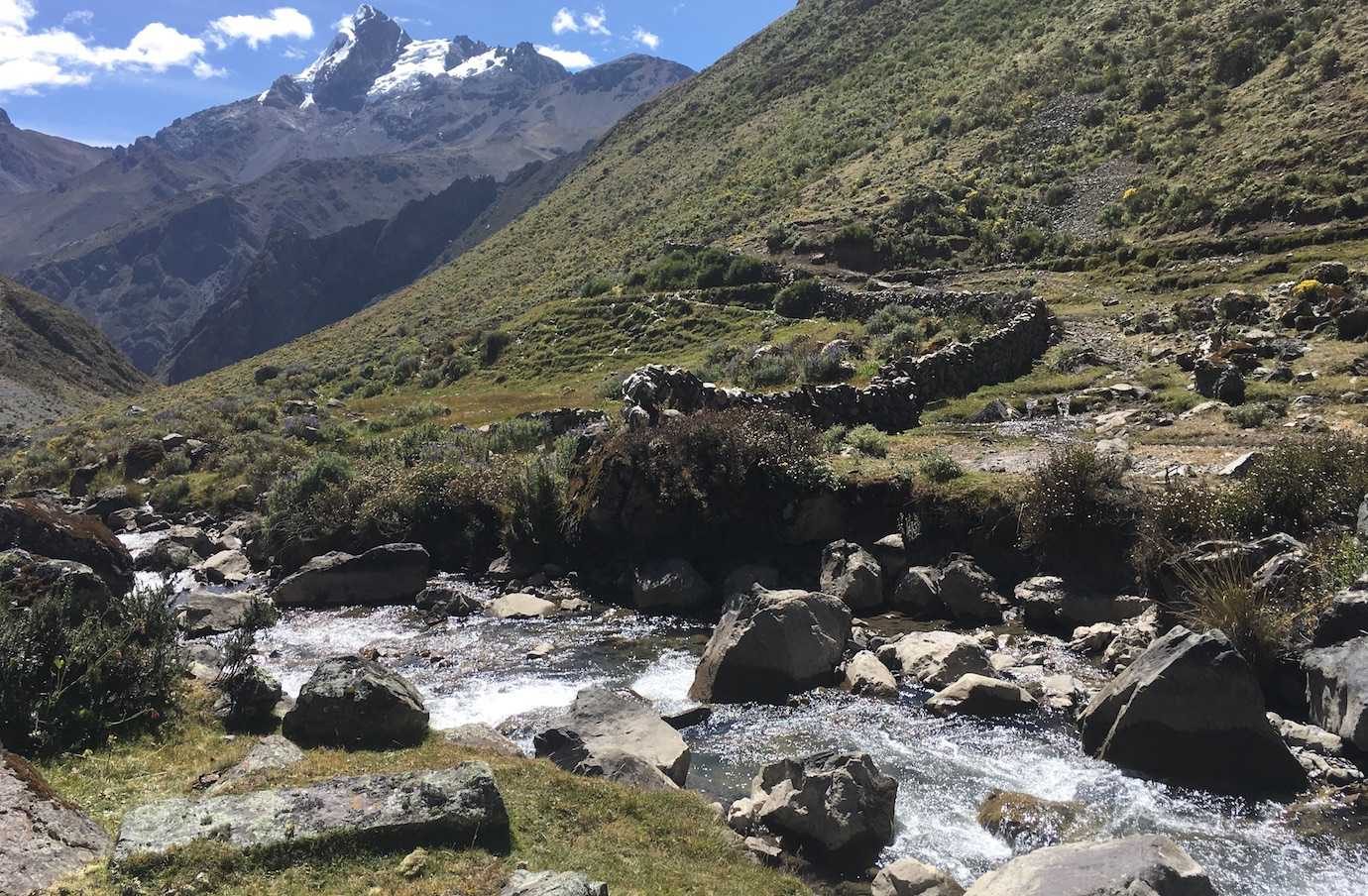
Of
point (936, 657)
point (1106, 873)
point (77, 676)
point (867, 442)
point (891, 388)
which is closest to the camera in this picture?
point (1106, 873)

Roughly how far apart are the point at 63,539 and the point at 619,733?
1825 cm

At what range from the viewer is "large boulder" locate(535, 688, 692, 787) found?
11.5 metres

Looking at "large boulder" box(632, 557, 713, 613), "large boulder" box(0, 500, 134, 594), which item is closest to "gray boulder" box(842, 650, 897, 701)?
"large boulder" box(632, 557, 713, 613)

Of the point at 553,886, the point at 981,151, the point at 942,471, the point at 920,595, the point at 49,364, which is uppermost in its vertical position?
the point at 981,151

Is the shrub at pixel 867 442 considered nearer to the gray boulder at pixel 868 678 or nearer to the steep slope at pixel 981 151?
the gray boulder at pixel 868 678

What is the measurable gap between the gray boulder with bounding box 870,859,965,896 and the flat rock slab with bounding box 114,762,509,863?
12.3 feet

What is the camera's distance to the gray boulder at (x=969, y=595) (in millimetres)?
16766

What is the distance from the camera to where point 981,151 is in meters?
69.5

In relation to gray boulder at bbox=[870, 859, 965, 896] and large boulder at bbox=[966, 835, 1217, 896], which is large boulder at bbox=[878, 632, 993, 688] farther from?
large boulder at bbox=[966, 835, 1217, 896]

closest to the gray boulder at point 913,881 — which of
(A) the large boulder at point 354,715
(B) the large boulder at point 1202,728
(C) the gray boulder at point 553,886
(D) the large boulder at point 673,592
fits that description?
(C) the gray boulder at point 553,886

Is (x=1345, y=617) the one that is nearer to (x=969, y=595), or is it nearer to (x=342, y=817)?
(x=969, y=595)

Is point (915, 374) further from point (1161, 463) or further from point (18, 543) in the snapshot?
point (18, 543)

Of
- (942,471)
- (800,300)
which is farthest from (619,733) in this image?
(800,300)

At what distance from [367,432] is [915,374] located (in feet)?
85.3
